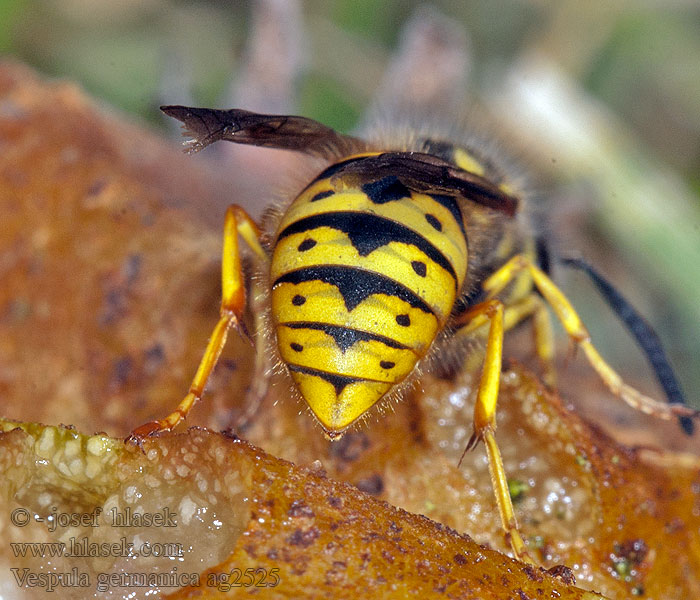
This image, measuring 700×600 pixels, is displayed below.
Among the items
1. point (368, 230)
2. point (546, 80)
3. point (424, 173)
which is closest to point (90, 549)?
point (368, 230)

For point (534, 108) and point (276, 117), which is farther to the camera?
point (534, 108)

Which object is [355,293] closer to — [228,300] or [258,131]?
[228,300]

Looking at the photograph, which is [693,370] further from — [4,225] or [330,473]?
[4,225]

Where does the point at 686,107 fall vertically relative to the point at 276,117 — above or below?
below

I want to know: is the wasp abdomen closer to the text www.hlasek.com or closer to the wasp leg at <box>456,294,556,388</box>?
the text www.hlasek.com

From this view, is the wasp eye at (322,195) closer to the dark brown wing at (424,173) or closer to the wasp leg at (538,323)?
the dark brown wing at (424,173)

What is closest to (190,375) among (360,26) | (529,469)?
(529,469)

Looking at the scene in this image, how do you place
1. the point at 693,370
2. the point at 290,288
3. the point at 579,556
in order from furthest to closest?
the point at 693,370, the point at 579,556, the point at 290,288
